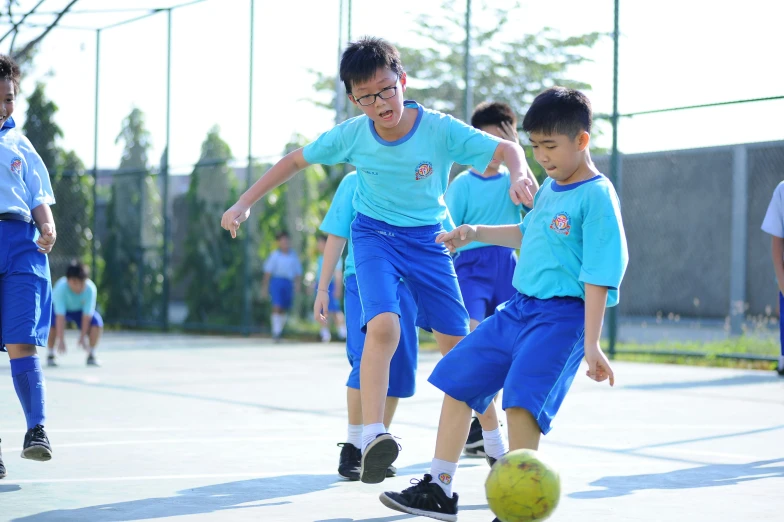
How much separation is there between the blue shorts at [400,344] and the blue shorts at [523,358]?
0.87m

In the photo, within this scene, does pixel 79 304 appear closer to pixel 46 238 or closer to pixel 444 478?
pixel 46 238

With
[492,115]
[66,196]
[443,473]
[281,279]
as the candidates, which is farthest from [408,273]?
[66,196]

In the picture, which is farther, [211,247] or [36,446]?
[211,247]

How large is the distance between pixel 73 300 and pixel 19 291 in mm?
6930

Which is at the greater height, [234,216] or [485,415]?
[234,216]

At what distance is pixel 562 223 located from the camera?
3.83 m

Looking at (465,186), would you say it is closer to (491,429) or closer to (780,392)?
(491,429)

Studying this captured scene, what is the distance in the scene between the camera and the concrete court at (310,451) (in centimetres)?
434

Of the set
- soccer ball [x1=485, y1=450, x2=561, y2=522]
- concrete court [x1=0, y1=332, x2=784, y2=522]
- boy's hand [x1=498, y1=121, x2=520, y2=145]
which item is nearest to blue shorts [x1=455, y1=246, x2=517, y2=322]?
boy's hand [x1=498, y1=121, x2=520, y2=145]

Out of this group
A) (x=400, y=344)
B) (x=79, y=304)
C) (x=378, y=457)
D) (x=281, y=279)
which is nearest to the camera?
(x=378, y=457)

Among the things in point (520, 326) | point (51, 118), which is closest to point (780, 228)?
point (520, 326)

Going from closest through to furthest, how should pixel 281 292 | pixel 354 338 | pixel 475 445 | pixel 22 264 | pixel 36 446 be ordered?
pixel 36 446, pixel 22 264, pixel 354 338, pixel 475 445, pixel 281 292

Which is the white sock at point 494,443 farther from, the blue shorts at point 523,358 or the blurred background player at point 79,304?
the blurred background player at point 79,304

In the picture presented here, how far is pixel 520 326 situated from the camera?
12.8ft
